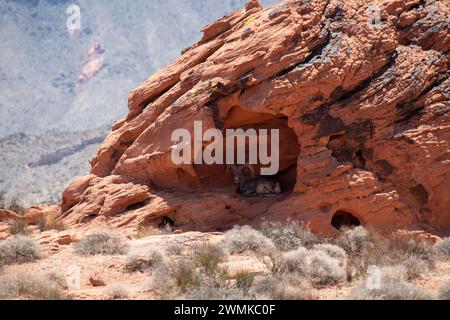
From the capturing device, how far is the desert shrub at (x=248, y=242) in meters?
Answer: 11.9

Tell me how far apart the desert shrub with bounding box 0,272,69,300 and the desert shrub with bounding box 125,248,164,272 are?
174cm

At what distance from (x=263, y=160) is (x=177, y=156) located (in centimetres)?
232

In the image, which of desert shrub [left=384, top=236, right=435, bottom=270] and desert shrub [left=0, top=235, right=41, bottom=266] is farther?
desert shrub [left=0, top=235, right=41, bottom=266]

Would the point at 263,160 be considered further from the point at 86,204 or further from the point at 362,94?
the point at 86,204

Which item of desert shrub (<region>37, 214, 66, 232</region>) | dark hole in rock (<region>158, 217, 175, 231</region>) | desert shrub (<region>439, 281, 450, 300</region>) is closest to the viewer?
desert shrub (<region>439, 281, 450, 300</region>)

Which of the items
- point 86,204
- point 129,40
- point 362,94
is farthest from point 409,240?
point 129,40

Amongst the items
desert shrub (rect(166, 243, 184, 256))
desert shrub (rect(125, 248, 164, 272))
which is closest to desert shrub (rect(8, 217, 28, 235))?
desert shrub (rect(166, 243, 184, 256))

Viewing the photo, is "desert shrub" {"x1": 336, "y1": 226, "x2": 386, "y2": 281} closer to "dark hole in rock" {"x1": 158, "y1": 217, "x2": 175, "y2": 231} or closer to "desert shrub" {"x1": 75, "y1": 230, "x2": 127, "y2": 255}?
"dark hole in rock" {"x1": 158, "y1": 217, "x2": 175, "y2": 231}

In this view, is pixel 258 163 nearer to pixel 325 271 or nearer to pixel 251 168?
pixel 251 168

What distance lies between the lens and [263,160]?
615 inches

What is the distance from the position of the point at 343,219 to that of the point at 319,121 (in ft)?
8.00

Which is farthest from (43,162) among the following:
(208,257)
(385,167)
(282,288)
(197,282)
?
(282,288)

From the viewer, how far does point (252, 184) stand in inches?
607

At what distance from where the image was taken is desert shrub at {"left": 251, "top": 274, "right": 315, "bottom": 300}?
27.1 feet
